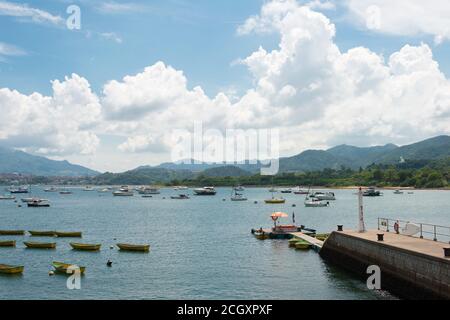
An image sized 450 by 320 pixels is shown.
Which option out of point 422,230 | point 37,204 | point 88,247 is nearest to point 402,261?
point 422,230

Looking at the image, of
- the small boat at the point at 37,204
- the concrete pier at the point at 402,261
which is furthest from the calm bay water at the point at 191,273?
the small boat at the point at 37,204

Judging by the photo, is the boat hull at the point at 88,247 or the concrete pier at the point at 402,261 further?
the boat hull at the point at 88,247

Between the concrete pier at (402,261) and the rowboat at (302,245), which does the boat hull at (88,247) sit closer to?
the rowboat at (302,245)

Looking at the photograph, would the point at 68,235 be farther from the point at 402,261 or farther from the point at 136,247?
the point at 402,261

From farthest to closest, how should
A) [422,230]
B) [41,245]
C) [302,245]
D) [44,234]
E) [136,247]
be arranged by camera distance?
1. [44,234]
2. [41,245]
3. [136,247]
4. [302,245]
5. [422,230]

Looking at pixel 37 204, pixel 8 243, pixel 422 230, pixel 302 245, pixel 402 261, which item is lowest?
pixel 8 243

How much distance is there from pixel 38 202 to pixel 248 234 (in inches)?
4975

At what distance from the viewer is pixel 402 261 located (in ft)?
112

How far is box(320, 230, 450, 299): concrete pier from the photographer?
95.7 ft

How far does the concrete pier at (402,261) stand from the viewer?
95.7ft

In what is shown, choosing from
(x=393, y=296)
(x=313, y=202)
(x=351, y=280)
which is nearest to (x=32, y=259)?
(x=351, y=280)

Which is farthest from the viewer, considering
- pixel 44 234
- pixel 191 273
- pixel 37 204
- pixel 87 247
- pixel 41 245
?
pixel 37 204

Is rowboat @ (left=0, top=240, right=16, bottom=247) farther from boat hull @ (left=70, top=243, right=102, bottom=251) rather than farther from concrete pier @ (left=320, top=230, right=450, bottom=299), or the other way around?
concrete pier @ (left=320, top=230, right=450, bottom=299)
